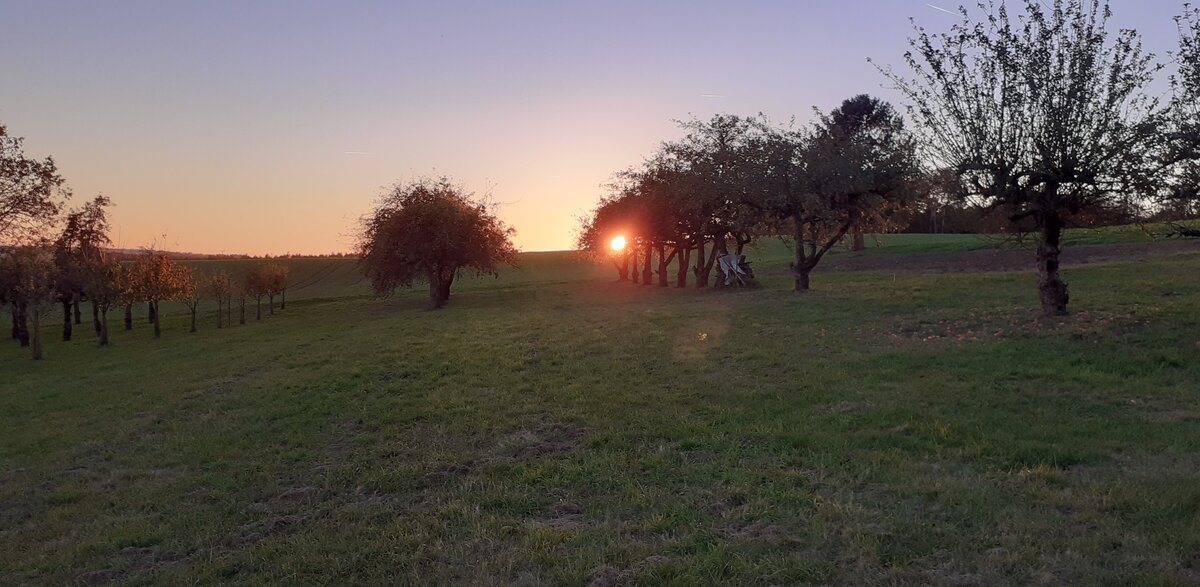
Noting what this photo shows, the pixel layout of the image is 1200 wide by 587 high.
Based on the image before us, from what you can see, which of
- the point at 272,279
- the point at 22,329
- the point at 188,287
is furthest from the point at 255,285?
the point at 22,329

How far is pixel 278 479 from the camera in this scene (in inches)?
323

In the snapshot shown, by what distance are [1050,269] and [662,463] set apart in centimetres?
1261

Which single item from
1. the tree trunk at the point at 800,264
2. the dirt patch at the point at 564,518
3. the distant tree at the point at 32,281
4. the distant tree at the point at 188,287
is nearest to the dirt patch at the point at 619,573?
the dirt patch at the point at 564,518

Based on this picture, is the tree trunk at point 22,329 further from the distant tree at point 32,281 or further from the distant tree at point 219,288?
the distant tree at point 219,288

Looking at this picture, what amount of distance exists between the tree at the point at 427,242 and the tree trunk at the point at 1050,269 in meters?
30.1

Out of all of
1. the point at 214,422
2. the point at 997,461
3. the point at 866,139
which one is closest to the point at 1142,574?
the point at 997,461

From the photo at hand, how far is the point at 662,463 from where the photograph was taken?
7.41 m

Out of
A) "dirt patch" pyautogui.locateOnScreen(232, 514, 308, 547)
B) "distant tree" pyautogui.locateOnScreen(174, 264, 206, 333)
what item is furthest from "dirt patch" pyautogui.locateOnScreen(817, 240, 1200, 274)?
"distant tree" pyautogui.locateOnScreen(174, 264, 206, 333)

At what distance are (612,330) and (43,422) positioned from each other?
12998 mm

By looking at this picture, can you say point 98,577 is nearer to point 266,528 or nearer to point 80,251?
point 266,528

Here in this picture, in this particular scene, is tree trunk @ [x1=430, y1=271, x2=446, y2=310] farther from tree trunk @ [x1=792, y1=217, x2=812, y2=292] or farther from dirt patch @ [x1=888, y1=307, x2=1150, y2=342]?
dirt patch @ [x1=888, y1=307, x2=1150, y2=342]

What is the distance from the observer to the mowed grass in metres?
5.03

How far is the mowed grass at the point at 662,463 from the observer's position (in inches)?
198

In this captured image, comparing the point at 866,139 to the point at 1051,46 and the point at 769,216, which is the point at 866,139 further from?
the point at 1051,46
